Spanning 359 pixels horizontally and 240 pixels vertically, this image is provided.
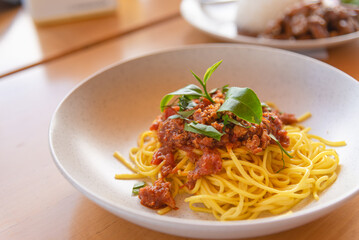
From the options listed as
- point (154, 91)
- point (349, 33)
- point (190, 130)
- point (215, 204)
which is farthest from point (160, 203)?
point (349, 33)

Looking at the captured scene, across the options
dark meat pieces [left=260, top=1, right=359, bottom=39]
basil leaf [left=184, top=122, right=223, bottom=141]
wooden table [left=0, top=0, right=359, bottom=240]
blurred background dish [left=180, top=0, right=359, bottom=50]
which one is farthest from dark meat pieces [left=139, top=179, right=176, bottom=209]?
dark meat pieces [left=260, top=1, right=359, bottom=39]

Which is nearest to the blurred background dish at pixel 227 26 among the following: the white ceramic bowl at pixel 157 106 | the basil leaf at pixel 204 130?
the white ceramic bowl at pixel 157 106

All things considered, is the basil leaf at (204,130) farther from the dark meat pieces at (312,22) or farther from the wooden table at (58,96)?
the dark meat pieces at (312,22)

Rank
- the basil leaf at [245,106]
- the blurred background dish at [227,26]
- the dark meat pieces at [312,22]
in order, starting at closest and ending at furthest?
the basil leaf at [245,106], the blurred background dish at [227,26], the dark meat pieces at [312,22]

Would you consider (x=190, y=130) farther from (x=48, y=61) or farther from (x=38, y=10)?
(x=38, y=10)

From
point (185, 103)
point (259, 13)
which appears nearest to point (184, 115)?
point (185, 103)

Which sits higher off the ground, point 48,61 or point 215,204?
point 48,61
